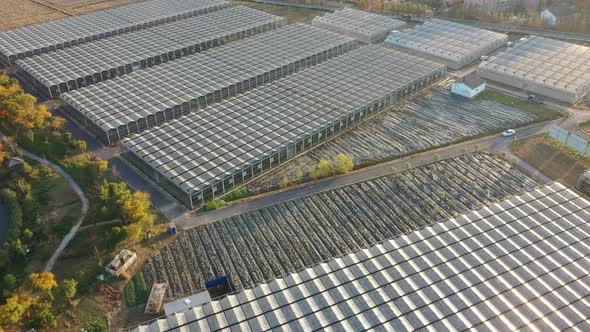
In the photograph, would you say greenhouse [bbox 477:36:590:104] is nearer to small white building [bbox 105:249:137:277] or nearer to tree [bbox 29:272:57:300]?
small white building [bbox 105:249:137:277]

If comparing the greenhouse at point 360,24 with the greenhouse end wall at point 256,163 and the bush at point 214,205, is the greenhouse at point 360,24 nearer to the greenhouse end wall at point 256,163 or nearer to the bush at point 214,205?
the greenhouse end wall at point 256,163

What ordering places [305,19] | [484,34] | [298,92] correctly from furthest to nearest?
[305,19] < [484,34] < [298,92]

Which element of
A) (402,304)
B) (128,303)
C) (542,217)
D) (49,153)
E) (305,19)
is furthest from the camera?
(305,19)

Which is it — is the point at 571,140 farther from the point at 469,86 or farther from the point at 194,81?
the point at 194,81

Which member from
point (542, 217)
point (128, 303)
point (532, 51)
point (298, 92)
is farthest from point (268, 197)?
point (532, 51)

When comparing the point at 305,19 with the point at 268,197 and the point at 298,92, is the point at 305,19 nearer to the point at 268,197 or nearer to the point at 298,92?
the point at 298,92

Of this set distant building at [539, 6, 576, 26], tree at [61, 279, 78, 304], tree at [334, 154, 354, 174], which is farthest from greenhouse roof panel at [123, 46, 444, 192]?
distant building at [539, 6, 576, 26]
